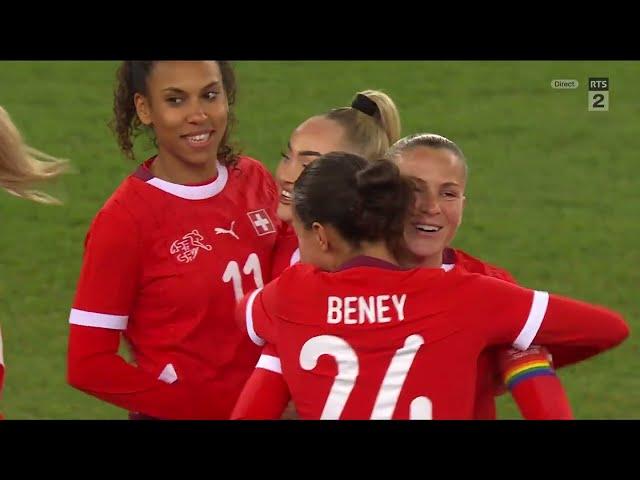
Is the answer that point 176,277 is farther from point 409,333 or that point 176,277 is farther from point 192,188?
point 409,333

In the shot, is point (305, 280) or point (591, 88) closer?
point (305, 280)

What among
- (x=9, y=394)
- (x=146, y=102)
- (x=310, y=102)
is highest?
(x=310, y=102)

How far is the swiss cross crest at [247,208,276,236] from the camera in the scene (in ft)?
15.4

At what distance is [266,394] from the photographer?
13.0 ft

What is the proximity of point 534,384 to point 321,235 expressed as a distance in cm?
63

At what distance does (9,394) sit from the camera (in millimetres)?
7402

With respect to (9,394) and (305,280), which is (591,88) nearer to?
(9,394)

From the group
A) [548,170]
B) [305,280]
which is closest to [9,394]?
[305,280]

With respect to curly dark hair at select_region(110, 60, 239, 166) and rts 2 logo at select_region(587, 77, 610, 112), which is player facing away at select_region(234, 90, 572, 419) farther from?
rts 2 logo at select_region(587, 77, 610, 112)

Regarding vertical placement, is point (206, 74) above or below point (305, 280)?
above

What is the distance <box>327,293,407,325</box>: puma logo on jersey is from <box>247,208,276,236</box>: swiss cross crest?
0.91 meters

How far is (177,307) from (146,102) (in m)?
0.61
